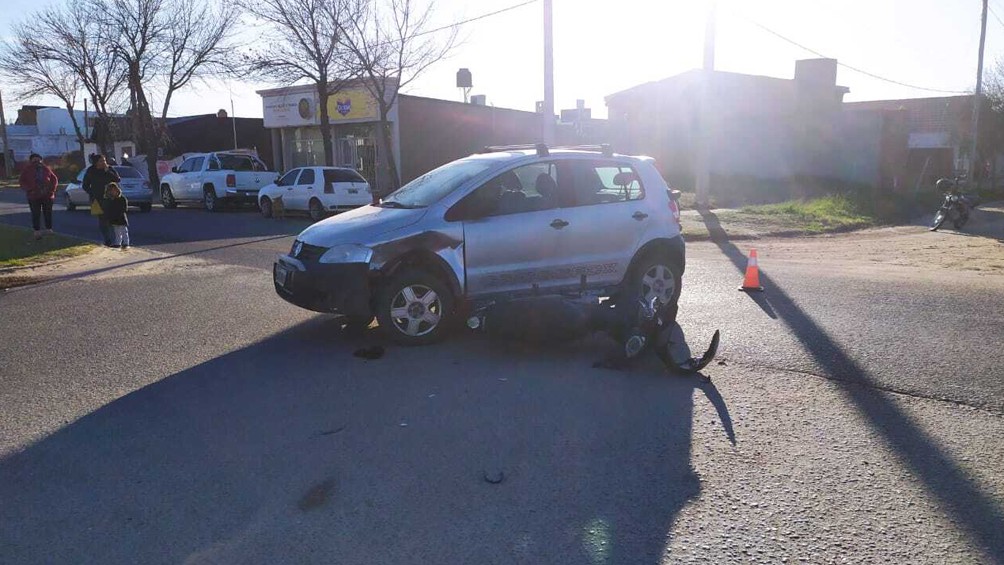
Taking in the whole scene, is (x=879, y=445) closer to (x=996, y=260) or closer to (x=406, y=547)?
(x=406, y=547)

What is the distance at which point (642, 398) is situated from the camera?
18.3 feet

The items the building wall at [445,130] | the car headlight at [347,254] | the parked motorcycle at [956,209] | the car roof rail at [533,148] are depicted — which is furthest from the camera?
the building wall at [445,130]

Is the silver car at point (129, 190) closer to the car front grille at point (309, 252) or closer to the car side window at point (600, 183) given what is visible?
the car front grille at point (309, 252)

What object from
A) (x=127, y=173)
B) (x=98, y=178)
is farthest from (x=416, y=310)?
(x=127, y=173)

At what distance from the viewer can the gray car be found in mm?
6832

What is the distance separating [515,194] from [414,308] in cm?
147

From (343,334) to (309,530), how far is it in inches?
156

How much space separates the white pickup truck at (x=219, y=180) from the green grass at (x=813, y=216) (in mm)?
15286

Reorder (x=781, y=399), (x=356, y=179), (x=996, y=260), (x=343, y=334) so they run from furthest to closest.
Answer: (x=356, y=179) → (x=996, y=260) → (x=343, y=334) → (x=781, y=399)

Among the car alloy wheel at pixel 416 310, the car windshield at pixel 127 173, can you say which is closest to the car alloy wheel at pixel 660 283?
the car alloy wheel at pixel 416 310

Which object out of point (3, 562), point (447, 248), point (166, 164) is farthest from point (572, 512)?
point (166, 164)

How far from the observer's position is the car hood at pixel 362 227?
6.84 m

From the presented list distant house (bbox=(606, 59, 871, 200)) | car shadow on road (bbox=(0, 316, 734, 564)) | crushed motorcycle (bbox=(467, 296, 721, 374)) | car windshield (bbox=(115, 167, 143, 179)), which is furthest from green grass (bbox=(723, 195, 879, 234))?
car windshield (bbox=(115, 167, 143, 179))

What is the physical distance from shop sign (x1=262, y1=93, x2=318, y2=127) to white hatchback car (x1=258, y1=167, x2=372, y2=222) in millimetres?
14074
